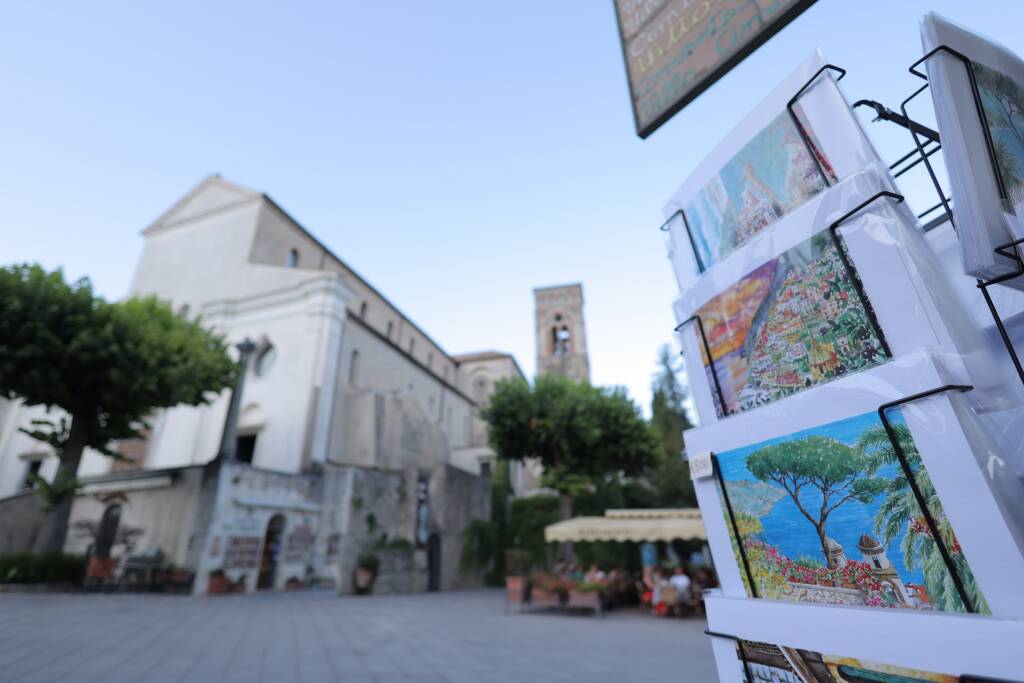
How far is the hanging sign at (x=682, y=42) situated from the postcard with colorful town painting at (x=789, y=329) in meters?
0.91

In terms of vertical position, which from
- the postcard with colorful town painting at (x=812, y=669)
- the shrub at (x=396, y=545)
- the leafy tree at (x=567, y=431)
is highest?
the leafy tree at (x=567, y=431)

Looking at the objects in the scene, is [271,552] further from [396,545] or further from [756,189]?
[756,189]

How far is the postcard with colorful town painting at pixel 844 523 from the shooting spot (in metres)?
1.68

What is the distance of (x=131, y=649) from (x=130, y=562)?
1147 cm

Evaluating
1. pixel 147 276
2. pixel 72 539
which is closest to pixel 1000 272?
pixel 72 539

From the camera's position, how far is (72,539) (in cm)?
1867

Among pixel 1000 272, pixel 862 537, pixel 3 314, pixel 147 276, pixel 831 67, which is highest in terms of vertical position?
pixel 147 276

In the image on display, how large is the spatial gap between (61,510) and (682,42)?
1953cm

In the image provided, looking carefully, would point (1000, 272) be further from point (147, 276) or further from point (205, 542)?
point (147, 276)

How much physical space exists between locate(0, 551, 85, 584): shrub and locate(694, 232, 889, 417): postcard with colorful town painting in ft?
60.7

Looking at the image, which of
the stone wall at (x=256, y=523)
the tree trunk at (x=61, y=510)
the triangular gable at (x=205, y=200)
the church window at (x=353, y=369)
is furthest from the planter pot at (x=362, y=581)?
the triangular gable at (x=205, y=200)

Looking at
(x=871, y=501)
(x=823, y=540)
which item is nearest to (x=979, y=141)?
(x=871, y=501)

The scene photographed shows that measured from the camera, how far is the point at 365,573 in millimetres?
16328

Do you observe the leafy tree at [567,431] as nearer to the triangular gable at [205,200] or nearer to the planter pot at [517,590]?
the planter pot at [517,590]
